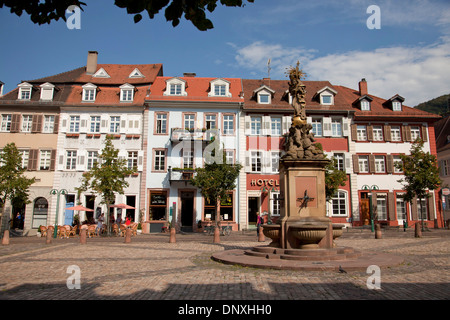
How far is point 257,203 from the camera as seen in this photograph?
102 feet

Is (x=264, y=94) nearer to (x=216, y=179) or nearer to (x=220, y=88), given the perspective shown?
(x=220, y=88)

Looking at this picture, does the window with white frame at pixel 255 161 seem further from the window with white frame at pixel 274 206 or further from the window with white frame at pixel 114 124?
the window with white frame at pixel 114 124

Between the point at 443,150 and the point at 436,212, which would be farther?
the point at 443,150

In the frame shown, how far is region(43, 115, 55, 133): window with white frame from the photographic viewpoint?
31.4 metres

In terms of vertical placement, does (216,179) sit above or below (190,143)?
below

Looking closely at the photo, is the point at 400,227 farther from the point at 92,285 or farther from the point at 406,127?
the point at 92,285

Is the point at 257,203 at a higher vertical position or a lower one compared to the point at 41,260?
higher

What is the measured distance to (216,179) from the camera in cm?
2691

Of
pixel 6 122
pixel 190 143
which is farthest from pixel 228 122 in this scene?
pixel 6 122

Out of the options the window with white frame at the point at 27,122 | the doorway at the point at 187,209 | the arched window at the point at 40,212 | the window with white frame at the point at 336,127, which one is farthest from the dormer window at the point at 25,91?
the window with white frame at the point at 336,127

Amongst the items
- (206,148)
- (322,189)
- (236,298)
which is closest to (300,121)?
(322,189)

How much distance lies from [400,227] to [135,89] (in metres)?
25.9

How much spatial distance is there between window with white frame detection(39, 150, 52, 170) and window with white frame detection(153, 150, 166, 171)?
8.99 m

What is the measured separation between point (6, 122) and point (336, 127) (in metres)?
29.1
